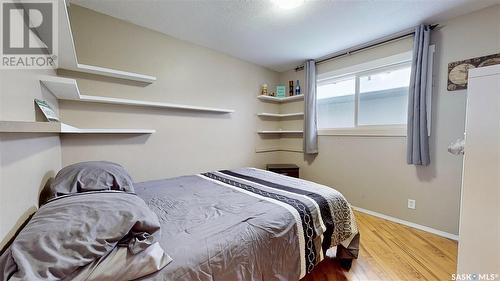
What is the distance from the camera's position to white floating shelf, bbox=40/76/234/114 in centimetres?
137

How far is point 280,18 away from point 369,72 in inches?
61.7

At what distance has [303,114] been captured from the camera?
3.50 m

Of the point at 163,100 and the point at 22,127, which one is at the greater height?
the point at 163,100

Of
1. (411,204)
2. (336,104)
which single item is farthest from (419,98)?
(411,204)

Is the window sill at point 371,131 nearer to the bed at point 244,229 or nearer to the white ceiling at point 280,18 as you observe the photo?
the white ceiling at point 280,18

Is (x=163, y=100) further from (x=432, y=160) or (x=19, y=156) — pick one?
(x=432, y=160)

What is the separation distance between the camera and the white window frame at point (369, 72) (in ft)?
7.42

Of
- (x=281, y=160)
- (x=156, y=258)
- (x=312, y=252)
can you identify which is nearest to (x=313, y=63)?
(x=281, y=160)

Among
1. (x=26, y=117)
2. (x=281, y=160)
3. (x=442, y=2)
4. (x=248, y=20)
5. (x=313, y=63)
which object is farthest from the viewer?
(x=281, y=160)

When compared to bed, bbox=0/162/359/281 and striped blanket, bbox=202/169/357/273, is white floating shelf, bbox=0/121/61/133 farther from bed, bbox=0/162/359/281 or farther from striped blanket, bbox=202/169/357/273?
striped blanket, bbox=202/169/357/273

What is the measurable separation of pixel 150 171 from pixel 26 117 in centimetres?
144

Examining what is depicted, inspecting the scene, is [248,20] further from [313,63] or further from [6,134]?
[6,134]

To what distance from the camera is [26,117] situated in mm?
1087

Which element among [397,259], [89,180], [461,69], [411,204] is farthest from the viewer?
[411,204]
